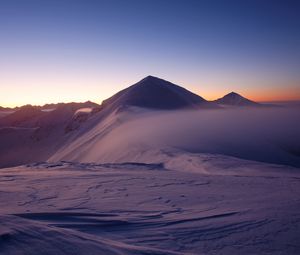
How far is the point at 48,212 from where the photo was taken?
5.08 metres

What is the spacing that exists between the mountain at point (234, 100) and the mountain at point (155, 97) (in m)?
17.1

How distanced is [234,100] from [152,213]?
60.4 meters

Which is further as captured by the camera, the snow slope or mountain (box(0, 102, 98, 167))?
mountain (box(0, 102, 98, 167))

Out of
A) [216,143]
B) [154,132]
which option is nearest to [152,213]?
[216,143]

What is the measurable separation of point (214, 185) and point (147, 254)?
154 inches

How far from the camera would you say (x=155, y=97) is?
39719 millimetres

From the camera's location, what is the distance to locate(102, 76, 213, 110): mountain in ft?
124

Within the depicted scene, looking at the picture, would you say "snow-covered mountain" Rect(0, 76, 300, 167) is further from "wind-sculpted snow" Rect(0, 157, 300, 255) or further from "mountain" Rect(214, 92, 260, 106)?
"wind-sculpted snow" Rect(0, 157, 300, 255)

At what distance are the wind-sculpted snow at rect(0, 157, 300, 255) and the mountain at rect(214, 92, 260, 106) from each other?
53.0 m

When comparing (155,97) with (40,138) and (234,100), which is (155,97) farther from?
(234,100)

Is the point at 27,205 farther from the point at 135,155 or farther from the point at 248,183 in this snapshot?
A: the point at 135,155

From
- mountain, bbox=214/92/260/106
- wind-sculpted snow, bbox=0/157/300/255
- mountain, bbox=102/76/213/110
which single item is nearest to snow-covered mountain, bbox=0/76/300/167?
mountain, bbox=102/76/213/110

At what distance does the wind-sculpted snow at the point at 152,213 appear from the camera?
12.2 feet

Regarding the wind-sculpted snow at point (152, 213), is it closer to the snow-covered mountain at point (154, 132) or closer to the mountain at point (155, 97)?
the snow-covered mountain at point (154, 132)
